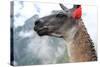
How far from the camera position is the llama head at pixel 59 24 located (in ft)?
4.47

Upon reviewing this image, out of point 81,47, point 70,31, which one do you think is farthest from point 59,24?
point 81,47

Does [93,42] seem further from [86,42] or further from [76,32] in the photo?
[76,32]

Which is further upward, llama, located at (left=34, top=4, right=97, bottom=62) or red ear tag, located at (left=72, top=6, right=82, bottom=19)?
red ear tag, located at (left=72, top=6, right=82, bottom=19)

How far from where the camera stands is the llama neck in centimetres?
145

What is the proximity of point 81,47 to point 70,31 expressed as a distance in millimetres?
182

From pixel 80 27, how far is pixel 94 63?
1.16 ft

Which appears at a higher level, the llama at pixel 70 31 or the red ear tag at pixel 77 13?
the red ear tag at pixel 77 13

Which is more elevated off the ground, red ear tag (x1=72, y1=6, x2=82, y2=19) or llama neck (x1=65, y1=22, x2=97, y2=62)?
red ear tag (x1=72, y1=6, x2=82, y2=19)

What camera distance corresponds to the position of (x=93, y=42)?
5.06ft

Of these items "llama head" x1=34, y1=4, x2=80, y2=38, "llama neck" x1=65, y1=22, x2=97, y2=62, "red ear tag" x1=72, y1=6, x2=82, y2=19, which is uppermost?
"red ear tag" x1=72, y1=6, x2=82, y2=19

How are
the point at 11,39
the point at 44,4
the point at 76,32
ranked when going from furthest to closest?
1. the point at 76,32
2. the point at 44,4
3. the point at 11,39

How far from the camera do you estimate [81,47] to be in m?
1.49

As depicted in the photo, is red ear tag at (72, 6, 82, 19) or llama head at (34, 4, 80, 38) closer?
llama head at (34, 4, 80, 38)
